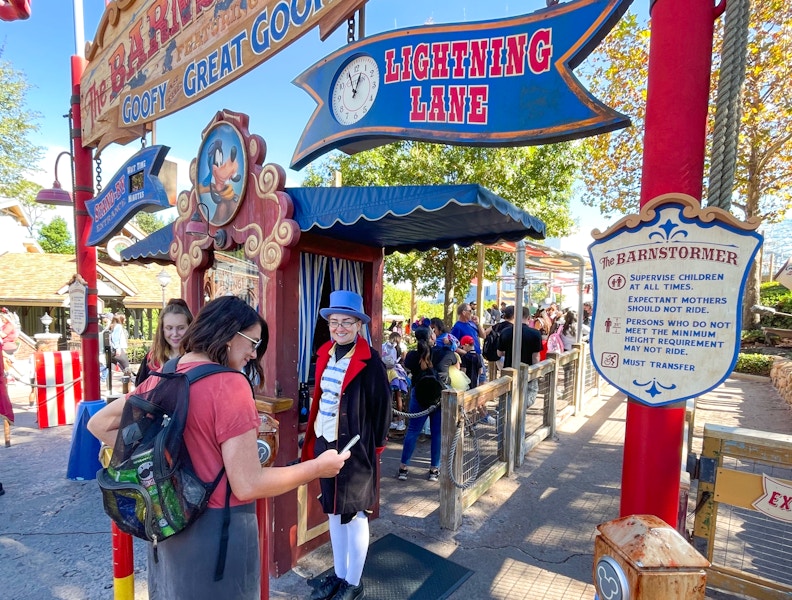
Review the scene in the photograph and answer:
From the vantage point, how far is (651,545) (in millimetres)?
1360

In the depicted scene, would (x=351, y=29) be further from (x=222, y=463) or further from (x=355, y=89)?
(x=222, y=463)

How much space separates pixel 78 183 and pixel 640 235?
6607 mm

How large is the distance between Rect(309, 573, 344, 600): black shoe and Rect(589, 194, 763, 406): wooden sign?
7.31 feet

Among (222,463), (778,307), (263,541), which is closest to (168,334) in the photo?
(263,541)

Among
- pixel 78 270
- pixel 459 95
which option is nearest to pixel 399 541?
pixel 459 95

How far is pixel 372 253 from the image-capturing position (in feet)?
14.0

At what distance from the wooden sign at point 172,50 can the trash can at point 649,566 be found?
3742 millimetres

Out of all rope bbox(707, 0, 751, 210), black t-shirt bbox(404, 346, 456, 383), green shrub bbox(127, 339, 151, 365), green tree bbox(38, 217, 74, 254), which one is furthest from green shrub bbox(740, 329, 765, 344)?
green tree bbox(38, 217, 74, 254)

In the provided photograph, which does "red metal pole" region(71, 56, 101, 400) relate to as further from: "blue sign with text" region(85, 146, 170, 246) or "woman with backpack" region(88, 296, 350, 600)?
"woman with backpack" region(88, 296, 350, 600)

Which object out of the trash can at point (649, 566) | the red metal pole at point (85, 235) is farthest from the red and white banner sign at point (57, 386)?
the trash can at point (649, 566)

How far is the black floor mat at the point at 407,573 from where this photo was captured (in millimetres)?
3078

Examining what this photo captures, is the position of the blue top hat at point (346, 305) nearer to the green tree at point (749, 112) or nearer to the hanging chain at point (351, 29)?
the hanging chain at point (351, 29)

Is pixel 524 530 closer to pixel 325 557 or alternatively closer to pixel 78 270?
pixel 325 557

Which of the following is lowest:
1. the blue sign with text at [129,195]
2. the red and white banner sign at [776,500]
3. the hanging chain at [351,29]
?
the red and white banner sign at [776,500]
